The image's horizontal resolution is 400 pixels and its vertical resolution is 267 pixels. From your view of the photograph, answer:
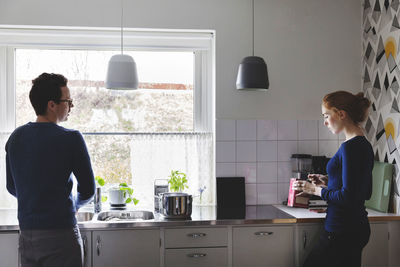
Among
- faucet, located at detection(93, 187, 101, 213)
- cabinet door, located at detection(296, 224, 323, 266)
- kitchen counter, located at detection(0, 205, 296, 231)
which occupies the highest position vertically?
faucet, located at detection(93, 187, 101, 213)

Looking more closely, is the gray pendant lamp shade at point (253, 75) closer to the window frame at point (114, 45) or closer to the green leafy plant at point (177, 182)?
the window frame at point (114, 45)

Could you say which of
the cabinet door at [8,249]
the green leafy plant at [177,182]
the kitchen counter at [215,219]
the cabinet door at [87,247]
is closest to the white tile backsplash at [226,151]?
the green leafy plant at [177,182]

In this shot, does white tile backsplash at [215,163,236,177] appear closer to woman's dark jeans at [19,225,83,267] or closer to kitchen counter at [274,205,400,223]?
kitchen counter at [274,205,400,223]

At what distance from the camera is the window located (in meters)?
3.20

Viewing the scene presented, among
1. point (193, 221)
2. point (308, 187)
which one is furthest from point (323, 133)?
point (193, 221)

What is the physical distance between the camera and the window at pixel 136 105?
10.5 feet

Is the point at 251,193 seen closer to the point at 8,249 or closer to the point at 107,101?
the point at 107,101

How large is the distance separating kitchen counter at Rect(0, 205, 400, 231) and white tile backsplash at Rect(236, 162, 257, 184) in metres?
0.30

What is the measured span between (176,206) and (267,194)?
865 millimetres

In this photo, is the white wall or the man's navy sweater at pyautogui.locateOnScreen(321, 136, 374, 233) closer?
the man's navy sweater at pyautogui.locateOnScreen(321, 136, 374, 233)

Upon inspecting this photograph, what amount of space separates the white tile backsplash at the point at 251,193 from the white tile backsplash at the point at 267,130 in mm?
371

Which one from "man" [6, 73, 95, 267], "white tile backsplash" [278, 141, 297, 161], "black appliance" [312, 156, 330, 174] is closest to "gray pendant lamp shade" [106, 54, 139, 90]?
"man" [6, 73, 95, 267]

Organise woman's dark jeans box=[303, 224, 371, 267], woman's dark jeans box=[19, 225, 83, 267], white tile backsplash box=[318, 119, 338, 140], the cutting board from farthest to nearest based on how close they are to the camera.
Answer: white tile backsplash box=[318, 119, 338, 140] < the cutting board < woman's dark jeans box=[303, 224, 371, 267] < woman's dark jeans box=[19, 225, 83, 267]

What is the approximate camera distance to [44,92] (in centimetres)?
190
